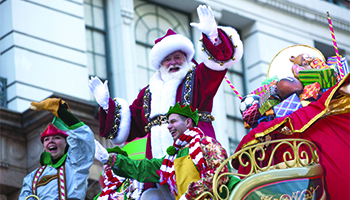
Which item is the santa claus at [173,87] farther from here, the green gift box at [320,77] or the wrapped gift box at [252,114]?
the green gift box at [320,77]

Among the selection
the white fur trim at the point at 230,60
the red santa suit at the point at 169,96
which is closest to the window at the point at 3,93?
the red santa suit at the point at 169,96

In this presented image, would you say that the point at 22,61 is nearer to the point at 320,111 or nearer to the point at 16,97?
the point at 16,97

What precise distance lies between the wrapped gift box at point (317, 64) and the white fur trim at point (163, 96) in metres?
1.50

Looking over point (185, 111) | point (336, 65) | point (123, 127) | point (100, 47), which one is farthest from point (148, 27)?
point (185, 111)

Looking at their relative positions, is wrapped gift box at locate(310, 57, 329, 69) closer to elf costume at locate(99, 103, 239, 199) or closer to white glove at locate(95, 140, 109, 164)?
elf costume at locate(99, 103, 239, 199)

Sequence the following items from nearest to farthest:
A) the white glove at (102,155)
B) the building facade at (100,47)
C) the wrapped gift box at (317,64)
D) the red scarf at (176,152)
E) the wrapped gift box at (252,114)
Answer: the red scarf at (176,152) < the white glove at (102,155) < the wrapped gift box at (252,114) < the wrapped gift box at (317,64) < the building facade at (100,47)

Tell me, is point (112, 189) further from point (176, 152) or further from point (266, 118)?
point (266, 118)

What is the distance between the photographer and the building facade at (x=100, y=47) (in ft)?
35.5

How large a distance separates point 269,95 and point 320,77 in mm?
536

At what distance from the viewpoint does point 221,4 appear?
14.8 meters

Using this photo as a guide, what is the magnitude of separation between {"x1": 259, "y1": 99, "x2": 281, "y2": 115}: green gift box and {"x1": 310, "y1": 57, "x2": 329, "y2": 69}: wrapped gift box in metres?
0.66

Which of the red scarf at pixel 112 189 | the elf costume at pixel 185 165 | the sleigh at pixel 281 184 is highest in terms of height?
the red scarf at pixel 112 189

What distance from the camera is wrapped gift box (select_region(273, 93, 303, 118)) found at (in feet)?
23.9

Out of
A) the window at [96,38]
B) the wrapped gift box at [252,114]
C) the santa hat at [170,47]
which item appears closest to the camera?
the santa hat at [170,47]
